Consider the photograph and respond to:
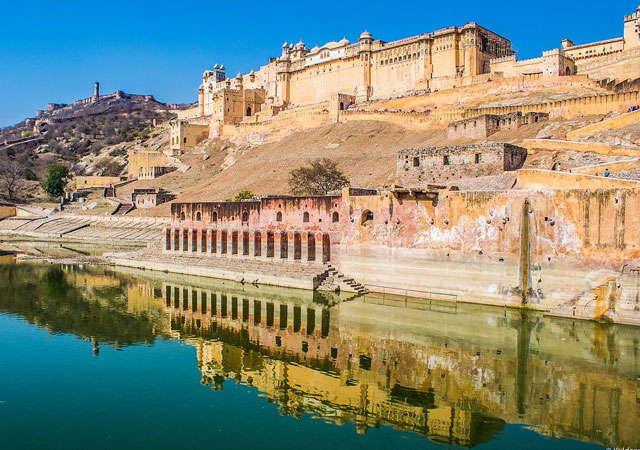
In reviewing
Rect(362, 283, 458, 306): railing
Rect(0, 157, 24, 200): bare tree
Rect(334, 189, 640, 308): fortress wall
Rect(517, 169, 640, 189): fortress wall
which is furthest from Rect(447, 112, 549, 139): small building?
Rect(0, 157, 24, 200): bare tree

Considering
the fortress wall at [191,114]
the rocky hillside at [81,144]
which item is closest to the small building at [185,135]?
the rocky hillside at [81,144]

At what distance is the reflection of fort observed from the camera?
471 inches

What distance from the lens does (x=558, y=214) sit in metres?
19.1

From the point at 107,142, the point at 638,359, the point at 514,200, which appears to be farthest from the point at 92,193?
the point at 638,359

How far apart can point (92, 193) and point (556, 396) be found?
64261 mm

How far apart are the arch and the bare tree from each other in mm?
57684

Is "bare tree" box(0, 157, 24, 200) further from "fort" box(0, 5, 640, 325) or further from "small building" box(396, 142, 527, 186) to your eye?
"small building" box(396, 142, 527, 186)

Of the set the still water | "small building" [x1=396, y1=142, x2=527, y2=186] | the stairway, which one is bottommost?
the still water

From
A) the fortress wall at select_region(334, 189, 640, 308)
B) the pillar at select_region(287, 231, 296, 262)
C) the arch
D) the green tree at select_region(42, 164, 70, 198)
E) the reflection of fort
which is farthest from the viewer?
the green tree at select_region(42, 164, 70, 198)

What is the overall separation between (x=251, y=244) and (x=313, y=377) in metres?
14.8

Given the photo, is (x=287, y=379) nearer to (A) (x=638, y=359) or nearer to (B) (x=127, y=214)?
(A) (x=638, y=359)

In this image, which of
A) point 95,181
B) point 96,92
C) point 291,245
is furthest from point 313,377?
point 96,92

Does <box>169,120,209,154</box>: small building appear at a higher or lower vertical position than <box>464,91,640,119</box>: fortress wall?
higher

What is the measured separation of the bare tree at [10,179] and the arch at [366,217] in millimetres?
57684
